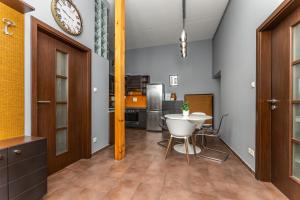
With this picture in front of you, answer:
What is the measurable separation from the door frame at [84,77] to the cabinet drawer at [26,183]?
0.54m

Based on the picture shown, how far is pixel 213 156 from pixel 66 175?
250cm

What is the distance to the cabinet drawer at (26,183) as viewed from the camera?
1.26m

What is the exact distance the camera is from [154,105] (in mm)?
5676

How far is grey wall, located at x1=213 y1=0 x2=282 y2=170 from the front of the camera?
7.28 feet

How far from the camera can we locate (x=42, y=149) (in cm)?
154

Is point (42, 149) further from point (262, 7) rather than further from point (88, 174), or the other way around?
point (262, 7)

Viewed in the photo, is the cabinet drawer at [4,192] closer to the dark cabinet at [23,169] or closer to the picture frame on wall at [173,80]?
the dark cabinet at [23,169]

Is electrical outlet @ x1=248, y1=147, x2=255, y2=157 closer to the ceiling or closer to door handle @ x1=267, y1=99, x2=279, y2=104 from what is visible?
door handle @ x1=267, y1=99, x2=279, y2=104

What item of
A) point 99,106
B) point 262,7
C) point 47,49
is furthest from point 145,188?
point 262,7

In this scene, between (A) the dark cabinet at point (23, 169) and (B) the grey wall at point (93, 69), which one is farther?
(B) the grey wall at point (93, 69)

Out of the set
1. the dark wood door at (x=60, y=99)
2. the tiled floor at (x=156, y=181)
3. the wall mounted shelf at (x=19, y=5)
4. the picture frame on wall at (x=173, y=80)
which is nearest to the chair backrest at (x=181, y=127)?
the tiled floor at (x=156, y=181)

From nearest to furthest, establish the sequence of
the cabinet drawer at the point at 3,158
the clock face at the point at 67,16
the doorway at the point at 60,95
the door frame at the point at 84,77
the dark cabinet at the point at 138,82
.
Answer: the cabinet drawer at the point at 3,158 → the door frame at the point at 84,77 → the doorway at the point at 60,95 → the clock face at the point at 67,16 → the dark cabinet at the point at 138,82

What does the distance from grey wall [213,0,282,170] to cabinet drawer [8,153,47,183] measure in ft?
8.69

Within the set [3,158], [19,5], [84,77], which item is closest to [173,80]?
[84,77]
